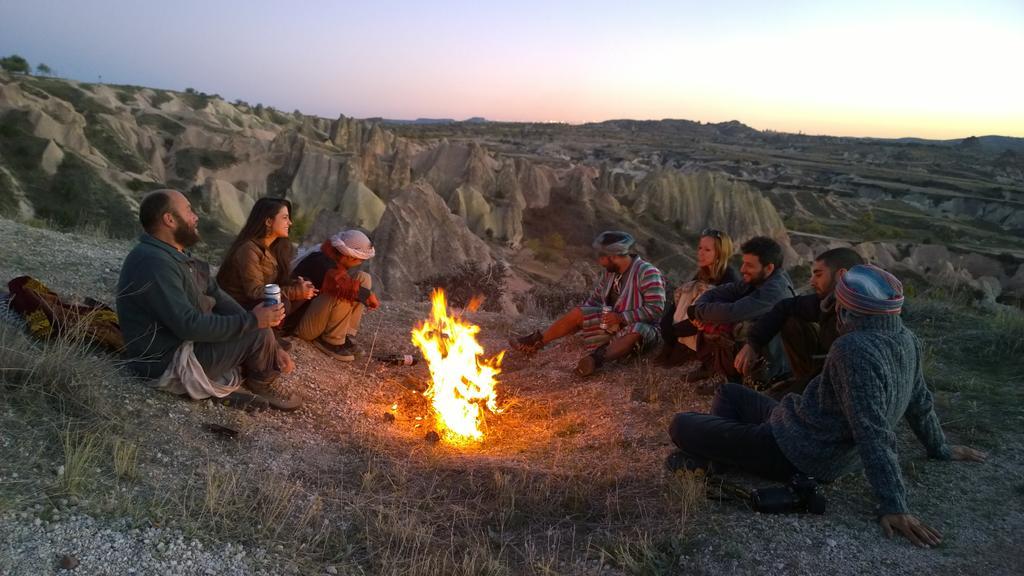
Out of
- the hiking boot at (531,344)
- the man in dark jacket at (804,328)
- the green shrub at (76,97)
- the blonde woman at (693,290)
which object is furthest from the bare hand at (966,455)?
the green shrub at (76,97)

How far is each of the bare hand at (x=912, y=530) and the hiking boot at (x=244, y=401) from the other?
345 cm

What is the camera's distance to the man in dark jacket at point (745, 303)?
187 inches

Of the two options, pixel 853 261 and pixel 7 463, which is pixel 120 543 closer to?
pixel 7 463

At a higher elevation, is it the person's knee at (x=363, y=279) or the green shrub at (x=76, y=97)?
the green shrub at (x=76, y=97)

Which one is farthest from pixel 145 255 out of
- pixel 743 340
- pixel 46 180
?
pixel 46 180

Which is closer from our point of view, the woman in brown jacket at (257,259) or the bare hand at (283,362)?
the bare hand at (283,362)

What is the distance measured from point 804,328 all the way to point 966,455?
1.09 metres

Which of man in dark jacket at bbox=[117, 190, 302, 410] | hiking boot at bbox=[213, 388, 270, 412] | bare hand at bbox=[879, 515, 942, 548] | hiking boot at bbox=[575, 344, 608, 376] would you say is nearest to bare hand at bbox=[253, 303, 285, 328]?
man in dark jacket at bbox=[117, 190, 302, 410]

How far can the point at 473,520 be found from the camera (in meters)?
3.32

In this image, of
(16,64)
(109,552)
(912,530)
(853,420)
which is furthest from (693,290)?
(16,64)

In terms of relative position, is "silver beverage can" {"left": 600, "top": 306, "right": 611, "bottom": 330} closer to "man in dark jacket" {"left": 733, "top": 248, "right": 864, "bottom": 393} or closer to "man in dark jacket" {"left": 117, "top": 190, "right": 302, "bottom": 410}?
"man in dark jacket" {"left": 733, "top": 248, "right": 864, "bottom": 393}

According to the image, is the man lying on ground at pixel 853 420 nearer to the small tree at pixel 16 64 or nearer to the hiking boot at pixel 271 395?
the hiking boot at pixel 271 395

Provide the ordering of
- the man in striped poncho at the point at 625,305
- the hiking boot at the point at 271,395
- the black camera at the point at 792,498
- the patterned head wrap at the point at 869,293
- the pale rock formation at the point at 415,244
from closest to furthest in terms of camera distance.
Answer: the patterned head wrap at the point at 869,293, the black camera at the point at 792,498, the hiking boot at the point at 271,395, the man in striped poncho at the point at 625,305, the pale rock formation at the point at 415,244

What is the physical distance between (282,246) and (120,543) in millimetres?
2930
